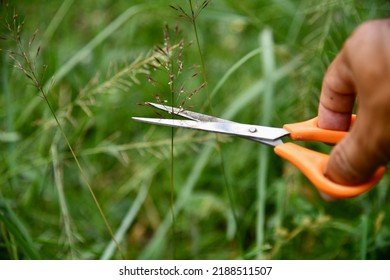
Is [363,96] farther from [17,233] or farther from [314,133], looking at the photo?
[17,233]

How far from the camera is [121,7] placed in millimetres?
1682

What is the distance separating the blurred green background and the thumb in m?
0.37

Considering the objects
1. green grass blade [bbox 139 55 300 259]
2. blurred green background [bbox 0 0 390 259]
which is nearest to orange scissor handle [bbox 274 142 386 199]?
blurred green background [bbox 0 0 390 259]

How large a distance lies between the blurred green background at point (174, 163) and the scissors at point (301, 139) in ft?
0.71

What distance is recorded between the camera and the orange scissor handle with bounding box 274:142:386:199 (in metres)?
0.66

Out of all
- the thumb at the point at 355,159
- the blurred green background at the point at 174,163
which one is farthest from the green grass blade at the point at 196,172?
the thumb at the point at 355,159

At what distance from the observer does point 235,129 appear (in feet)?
2.71

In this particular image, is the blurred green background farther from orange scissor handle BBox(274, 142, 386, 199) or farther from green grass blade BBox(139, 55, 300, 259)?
orange scissor handle BBox(274, 142, 386, 199)

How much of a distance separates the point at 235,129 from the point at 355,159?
24 cm

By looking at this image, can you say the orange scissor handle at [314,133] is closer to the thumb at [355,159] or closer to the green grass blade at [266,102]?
the thumb at [355,159]

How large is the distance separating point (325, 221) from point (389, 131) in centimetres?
55

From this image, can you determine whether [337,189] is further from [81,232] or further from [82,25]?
[82,25]
